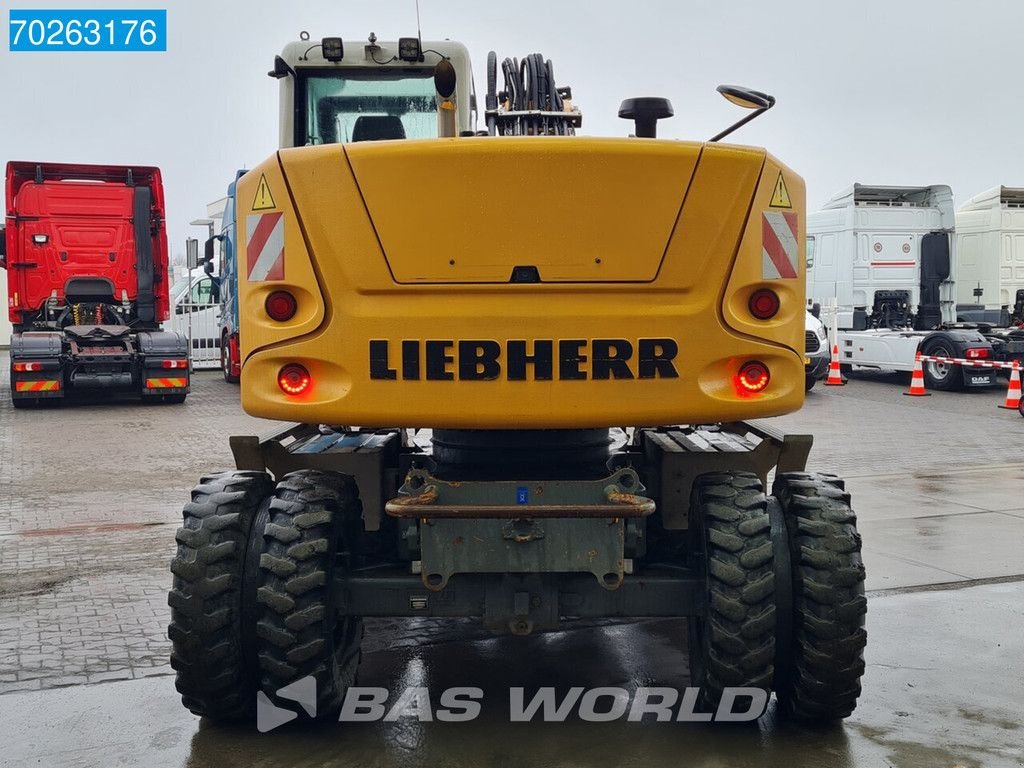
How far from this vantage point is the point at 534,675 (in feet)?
16.7

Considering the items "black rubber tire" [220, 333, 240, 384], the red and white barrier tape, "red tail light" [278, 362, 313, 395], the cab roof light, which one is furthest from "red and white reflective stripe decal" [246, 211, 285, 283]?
"black rubber tire" [220, 333, 240, 384]

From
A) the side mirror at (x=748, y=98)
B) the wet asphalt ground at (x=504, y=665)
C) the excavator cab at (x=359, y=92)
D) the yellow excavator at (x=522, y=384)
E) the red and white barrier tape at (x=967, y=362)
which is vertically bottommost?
the wet asphalt ground at (x=504, y=665)

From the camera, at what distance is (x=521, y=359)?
156 inches

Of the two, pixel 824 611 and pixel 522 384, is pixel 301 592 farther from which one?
pixel 824 611

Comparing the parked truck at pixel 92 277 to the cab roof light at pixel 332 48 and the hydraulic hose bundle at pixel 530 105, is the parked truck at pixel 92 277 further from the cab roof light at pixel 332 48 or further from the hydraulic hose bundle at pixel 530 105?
the hydraulic hose bundle at pixel 530 105

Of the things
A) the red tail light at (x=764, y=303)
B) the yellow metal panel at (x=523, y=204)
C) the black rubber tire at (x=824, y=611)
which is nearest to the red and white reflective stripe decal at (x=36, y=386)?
the yellow metal panel at (x=523, y=204)

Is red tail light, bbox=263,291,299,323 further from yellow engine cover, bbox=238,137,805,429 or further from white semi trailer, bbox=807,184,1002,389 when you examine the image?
white semi trailer, bbox=807,184,1002,389

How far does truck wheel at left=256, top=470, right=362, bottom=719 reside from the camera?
4117 mm

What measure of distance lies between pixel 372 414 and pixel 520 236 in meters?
0.79

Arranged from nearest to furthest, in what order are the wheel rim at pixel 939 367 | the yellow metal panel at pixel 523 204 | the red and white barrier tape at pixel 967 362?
the yellow metal panel at pixel 523 204 < the red and white barrier tape at pixel 967 362 < the wheel rim at pixel 939 367

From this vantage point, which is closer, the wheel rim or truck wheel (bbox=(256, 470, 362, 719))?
truck wheel (bbox=(256, 470, 362, 719))

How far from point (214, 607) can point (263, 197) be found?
146cm

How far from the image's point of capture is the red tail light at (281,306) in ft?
13.4

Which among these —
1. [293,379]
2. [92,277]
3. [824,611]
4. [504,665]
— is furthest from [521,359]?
[92,277]
